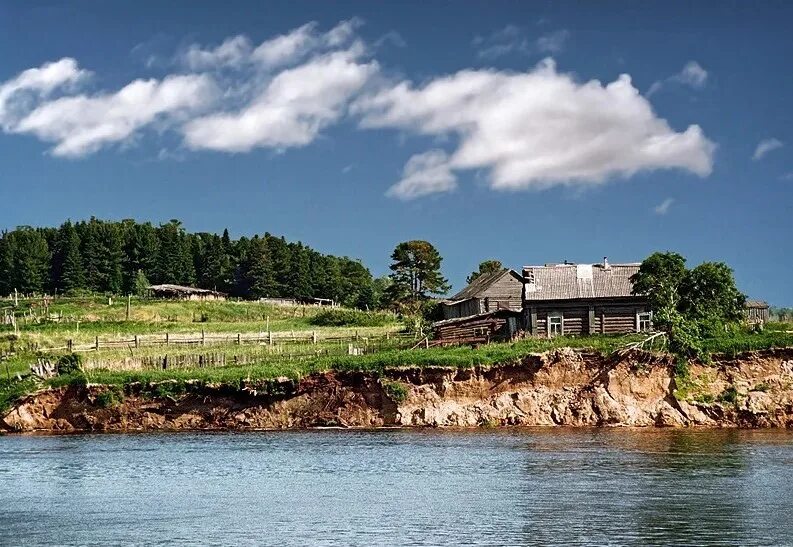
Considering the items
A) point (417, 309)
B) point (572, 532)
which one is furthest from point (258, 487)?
point (417, 309)

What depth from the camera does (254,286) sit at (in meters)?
143

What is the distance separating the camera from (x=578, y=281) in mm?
67062

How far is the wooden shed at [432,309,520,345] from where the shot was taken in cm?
6588

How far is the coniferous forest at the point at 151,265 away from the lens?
13862 cm

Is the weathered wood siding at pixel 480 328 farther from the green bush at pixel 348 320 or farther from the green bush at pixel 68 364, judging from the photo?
the green bush at pixel 348 320

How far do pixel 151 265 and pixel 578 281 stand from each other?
9036 cm

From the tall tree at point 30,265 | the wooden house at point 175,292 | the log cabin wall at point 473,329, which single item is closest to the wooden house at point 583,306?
the log cabin wall at point 473,329

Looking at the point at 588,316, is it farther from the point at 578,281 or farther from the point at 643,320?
the point at 643,320

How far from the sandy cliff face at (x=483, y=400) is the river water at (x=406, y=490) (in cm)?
529

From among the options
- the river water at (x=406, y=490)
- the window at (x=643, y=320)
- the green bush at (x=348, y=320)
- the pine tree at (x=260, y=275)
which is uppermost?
the pine tree at (x=260, y=275)

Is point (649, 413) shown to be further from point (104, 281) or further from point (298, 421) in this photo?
point (104, 281)

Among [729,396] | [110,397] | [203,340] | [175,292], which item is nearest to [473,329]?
[729,396]

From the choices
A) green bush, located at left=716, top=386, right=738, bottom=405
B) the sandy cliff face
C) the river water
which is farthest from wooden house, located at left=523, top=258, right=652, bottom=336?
the river water

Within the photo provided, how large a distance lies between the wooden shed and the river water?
17804 millimetres
